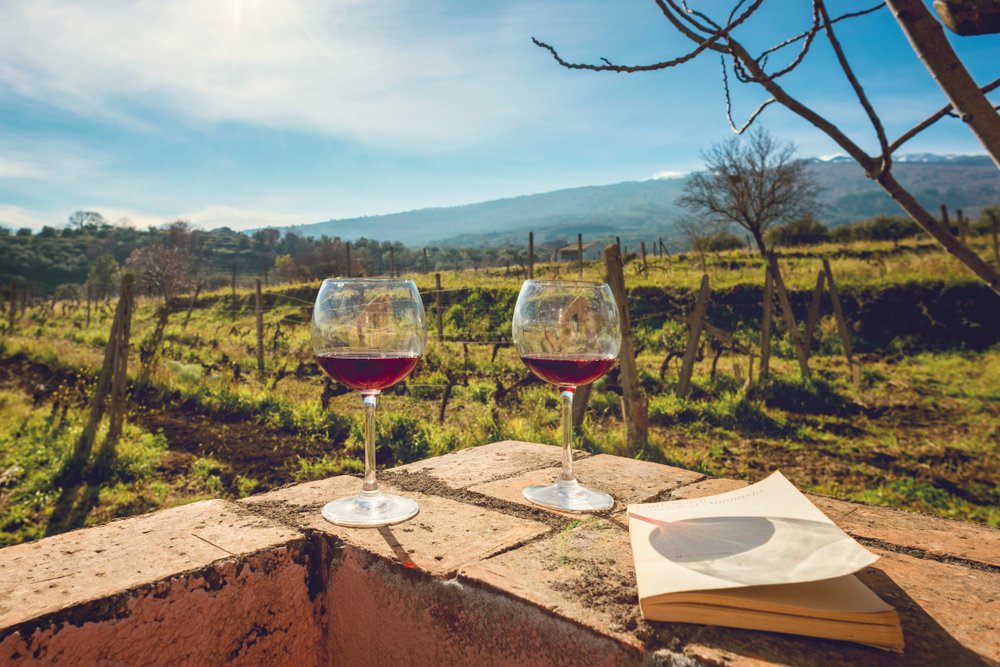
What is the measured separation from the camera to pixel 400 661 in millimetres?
979

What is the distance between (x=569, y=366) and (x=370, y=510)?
0.50 m

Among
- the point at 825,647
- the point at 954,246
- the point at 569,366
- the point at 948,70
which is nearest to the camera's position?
the point at 825,647

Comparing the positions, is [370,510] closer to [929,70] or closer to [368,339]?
[368,339]

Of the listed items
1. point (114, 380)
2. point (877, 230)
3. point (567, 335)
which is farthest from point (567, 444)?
point (877, 230)

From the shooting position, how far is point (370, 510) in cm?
117

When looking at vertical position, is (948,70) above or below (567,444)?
above

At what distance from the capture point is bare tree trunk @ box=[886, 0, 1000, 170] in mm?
786

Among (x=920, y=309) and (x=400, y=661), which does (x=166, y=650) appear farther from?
(x=920, y=309)

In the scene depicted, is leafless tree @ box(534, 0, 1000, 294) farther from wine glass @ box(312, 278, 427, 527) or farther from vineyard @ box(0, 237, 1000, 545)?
vineyard @ box(0, 237, 1000, 545)

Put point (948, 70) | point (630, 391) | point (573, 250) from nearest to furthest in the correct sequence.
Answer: point (948, 70) → point (630, 391) → point (573, 250)

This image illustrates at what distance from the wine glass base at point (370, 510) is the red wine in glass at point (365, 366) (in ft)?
0.75

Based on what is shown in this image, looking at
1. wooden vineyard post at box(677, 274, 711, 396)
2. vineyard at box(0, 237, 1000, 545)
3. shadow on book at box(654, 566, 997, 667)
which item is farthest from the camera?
wooden vineyard post at box(677, 274, 711, 396)

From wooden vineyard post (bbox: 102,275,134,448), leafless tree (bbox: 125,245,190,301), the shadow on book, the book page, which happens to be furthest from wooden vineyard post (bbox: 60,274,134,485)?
leafless tree (bbox: 125,245,190,301)

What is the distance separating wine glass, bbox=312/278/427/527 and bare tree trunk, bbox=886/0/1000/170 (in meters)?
0.89
